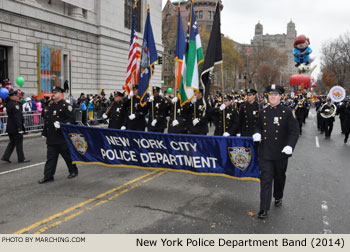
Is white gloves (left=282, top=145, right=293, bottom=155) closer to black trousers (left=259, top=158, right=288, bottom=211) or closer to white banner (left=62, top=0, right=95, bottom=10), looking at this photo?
black trousers (left=259, top=158, right=288, bottom=211)

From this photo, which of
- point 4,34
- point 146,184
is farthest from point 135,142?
point 4,34

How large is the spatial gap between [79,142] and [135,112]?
2917mm

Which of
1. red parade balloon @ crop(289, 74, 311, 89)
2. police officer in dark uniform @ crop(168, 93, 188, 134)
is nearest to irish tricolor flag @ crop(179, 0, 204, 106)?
police officer in dark uniform @ crop(168, 93, 188, 134)

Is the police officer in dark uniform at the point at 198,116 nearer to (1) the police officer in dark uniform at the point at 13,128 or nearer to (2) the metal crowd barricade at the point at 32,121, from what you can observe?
(1) the police officer in dark uniform at the point at 13,128

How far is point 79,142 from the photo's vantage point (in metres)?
7.14

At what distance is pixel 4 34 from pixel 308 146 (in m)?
18.3

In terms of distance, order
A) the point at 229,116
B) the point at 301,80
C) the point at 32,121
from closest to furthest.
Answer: the point at 229,116 → the point at 32,121 → the point at 301,80

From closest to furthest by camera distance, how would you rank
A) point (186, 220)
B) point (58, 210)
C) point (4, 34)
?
point (186, 220), point (58, 210), point (4, 34)

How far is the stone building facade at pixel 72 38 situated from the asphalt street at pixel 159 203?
14.7 metres

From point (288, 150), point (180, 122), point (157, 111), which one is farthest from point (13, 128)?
point (288, 150)

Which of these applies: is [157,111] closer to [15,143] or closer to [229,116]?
[229,116]

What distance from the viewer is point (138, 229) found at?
454cm

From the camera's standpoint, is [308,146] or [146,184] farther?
[308,146]

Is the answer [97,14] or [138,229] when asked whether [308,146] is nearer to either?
[138,229]
